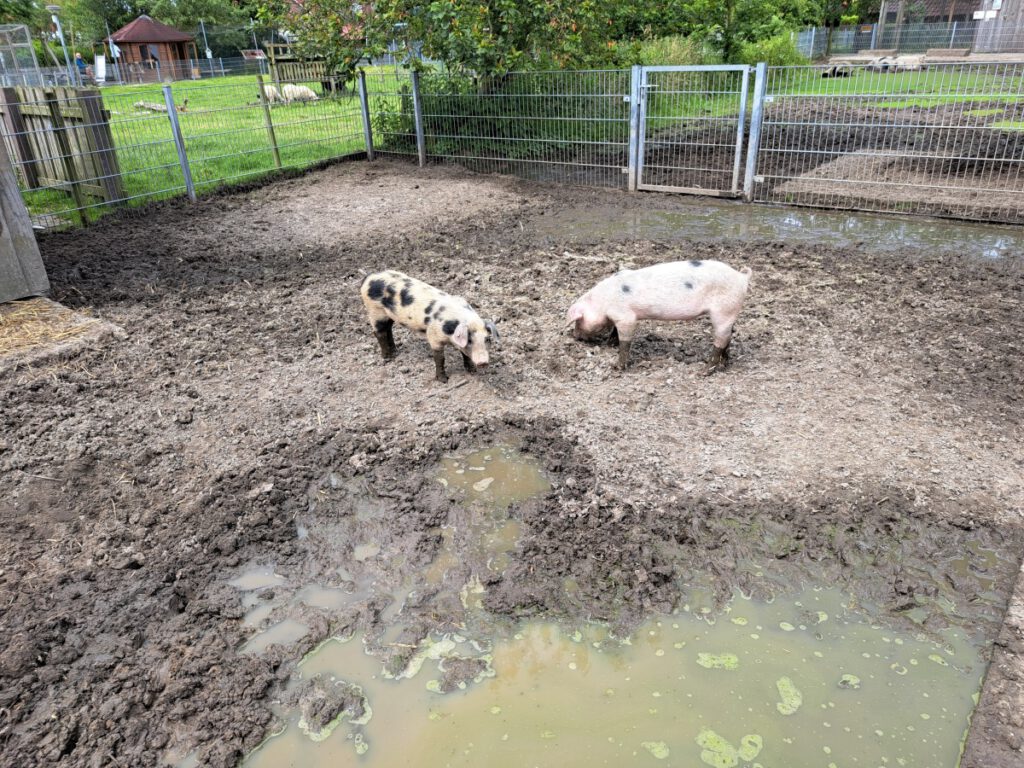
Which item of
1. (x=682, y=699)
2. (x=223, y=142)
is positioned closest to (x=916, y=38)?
(x=223, y=142)

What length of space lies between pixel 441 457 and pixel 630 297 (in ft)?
5.58

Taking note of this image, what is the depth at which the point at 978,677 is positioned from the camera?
2.86m

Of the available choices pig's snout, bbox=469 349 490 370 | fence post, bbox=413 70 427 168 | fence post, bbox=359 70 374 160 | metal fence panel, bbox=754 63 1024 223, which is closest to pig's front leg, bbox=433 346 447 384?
pig's snout, bbox=469 349 490 370

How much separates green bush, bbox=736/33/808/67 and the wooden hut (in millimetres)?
33038

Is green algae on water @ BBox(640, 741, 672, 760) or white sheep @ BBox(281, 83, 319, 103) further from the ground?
white sheep @ BBox(281, 83, 319, 103)

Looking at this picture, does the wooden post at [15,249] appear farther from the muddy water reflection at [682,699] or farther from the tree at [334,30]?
the tree at [334,30]

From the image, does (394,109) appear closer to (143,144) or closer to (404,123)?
(404,123)

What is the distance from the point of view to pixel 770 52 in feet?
67.6

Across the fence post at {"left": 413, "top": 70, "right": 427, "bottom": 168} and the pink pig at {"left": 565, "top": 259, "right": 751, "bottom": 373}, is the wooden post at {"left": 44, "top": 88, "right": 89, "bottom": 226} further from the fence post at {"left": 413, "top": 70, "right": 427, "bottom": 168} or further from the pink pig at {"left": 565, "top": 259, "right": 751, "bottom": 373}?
the pink pig at {"left": 565, "top": 259, "right": 751, "bottom": 373}

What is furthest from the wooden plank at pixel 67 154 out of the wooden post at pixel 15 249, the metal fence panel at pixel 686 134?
the metal fence panel at pixel 686 134

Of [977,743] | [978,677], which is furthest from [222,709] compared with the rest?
[978,677]

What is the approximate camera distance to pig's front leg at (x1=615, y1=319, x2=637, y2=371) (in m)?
4.98

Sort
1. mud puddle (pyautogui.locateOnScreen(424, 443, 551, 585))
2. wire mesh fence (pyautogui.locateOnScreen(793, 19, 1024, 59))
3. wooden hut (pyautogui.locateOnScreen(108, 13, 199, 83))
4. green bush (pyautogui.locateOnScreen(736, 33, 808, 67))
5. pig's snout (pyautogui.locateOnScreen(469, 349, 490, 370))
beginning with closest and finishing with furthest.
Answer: mud puddle (pyautogui.locateOnScreen(424, 443, 551, 585)) → pig's snout (pyautogui.locateOnScreen(469, 349, 490, 370)) → green bush (pyautogui.locateOnScreen(736, 33, 808, 67)) → wire mesh fence (pyautogui.locateOnScreen(793, 19, 1024, 59)) → wooden hut (pyautogui.locateOnScreen(108, 13, 199, 83))

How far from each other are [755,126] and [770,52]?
1327cm
